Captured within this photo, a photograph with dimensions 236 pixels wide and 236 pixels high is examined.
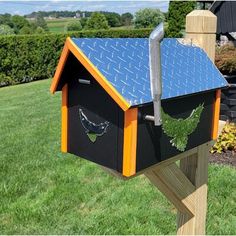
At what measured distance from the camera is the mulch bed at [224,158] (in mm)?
4324

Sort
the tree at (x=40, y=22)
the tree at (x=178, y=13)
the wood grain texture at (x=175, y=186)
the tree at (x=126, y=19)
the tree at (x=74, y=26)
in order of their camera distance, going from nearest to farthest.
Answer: the wood grain texture at (x=175, y=186), the tree at (x=178, y=13), the tree at (x=74, y=26), the tree at (x=126, y=19), the tree at (x=40, y=22)

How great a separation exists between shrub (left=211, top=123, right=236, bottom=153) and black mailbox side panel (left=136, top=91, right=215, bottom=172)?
3.12 m

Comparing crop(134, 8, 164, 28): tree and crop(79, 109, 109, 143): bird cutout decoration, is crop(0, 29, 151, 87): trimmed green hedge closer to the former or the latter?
crop(79, 109, 109, 143): bird cutout decoration

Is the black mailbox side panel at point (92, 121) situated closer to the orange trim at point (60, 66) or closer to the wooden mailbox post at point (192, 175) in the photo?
the orange trim at point (60, 66)

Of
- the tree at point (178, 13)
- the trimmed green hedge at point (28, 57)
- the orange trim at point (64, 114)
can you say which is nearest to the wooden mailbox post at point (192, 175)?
the orange trim at point (64, 114)

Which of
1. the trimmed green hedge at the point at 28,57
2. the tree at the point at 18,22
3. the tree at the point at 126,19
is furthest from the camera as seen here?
the tree at the point at 18,22

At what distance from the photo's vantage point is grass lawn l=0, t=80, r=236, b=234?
9.77 feet

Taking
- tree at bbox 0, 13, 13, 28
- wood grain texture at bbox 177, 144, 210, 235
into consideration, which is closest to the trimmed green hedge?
wood grain texture at bbox 177, 144, 210, 235

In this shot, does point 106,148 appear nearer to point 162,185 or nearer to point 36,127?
point 162,185

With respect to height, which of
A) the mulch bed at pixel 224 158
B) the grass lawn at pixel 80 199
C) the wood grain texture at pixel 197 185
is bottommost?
the mulch bed at pixel 224 158

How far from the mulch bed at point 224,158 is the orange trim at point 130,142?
3196mm

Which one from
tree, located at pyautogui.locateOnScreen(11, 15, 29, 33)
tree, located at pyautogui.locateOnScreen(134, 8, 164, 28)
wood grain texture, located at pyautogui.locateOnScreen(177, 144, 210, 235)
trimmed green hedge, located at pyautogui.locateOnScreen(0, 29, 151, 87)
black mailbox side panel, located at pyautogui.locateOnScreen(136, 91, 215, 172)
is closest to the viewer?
black mailbox side panel, located at pyautogui.locateOnScreen(136, 91, 215, 172)

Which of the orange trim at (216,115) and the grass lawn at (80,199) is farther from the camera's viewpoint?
the grass lawn at (80,199)

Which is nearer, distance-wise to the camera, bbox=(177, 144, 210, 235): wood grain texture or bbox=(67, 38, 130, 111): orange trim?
bbox=(67, 38, 130, 111): orange trim
